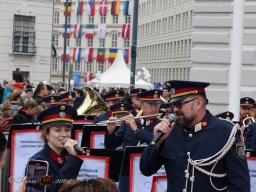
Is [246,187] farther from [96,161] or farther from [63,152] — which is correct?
[96,161]

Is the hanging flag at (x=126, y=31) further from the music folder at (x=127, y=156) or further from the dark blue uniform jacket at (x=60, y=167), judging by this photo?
the dark blue uniform jacket at (x=60, y=167)

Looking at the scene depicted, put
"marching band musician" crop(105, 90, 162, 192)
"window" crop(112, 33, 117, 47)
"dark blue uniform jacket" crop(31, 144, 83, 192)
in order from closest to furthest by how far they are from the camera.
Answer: "dark blue uniform jacket" crop(31, 144, 83, 192) < "marching band musician" crop(105, 90, 162, 192) < "window" crop(112, 33, 117, 47)

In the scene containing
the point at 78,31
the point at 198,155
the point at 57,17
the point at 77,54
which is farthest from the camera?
the point at 57,17

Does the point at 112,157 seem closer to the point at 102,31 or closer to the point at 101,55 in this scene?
the point at 102,31

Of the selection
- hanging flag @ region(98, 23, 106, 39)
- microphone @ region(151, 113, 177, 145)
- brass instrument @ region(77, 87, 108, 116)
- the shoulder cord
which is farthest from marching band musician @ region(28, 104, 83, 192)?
hanging flag @ region(98, 23, 106, 39)

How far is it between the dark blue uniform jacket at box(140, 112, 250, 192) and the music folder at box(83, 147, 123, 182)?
225cm

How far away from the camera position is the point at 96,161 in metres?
→ 9.45

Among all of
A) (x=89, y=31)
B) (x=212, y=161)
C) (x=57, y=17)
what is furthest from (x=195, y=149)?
(x=57, y=17)

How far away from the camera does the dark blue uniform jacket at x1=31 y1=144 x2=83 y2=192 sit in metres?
7.28

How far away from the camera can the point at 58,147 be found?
25.2 ft

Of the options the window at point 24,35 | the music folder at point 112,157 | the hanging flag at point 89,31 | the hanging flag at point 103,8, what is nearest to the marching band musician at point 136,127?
the music folder at point 112,157

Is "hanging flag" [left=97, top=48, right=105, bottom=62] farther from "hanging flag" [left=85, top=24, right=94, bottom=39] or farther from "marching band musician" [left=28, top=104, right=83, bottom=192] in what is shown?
"marching band musician" [left=28, top=104, right=83, bottom=192]

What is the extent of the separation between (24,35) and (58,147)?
29.5m

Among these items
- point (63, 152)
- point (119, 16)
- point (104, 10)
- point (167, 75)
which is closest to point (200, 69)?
point (63, 152)
